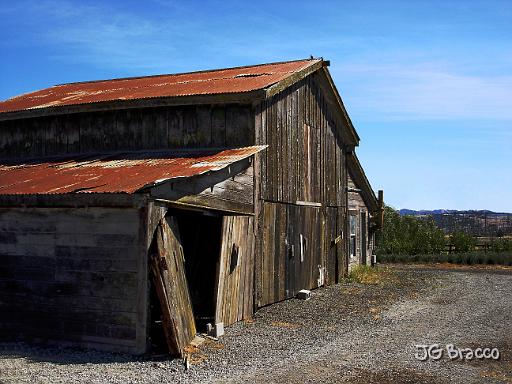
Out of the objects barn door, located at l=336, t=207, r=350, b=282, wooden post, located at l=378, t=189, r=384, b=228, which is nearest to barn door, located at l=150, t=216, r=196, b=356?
barn door, located at l=336, t=207, r=350, b=282

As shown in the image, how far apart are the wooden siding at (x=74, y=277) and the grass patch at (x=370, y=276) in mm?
11479

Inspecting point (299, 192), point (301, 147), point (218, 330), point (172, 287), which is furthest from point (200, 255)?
point (301, 147)

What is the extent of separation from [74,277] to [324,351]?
443cm

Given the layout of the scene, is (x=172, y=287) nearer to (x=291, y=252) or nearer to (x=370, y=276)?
(x=291, y=252)

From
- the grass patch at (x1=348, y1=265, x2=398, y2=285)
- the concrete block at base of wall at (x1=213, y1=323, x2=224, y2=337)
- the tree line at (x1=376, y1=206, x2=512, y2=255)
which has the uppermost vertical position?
the tree line at (x1=376, y1=206, x2=512, y2=255)

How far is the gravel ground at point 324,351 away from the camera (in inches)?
328

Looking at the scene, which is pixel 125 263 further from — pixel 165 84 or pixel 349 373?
pixel 165 84

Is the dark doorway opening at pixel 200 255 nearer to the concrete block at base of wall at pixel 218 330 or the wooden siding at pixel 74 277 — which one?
the concrete block at base of wall at pixel 218 330

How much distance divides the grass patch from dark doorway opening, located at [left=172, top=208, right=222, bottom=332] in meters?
Answer: 8.09

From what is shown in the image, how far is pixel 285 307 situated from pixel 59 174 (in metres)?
6.04

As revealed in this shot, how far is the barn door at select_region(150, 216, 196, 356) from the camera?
927 cm

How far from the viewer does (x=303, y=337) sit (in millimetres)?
10930

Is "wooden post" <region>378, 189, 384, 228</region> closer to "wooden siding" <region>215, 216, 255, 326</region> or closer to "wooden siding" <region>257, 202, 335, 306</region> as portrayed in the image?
"wooden siding" <region>257, 202, 335, 306</region>

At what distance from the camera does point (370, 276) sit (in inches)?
811
